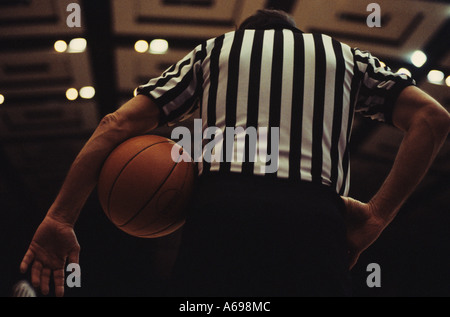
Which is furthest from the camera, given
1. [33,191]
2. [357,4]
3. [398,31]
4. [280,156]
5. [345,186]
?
[33,191]

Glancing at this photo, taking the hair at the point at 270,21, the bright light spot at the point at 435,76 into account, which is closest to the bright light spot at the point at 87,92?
the bright light spot at the point at 435,76

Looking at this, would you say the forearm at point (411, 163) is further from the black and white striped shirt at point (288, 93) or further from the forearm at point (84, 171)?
the forearm at point (84, 171)

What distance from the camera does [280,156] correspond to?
1219 mm

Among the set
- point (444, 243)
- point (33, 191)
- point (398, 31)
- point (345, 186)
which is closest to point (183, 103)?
point (345, 186)

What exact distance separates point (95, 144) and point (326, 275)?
2.62ft

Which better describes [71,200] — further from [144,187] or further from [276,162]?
[276,162]

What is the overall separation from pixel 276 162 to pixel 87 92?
5126 mm

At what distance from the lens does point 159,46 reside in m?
5.02

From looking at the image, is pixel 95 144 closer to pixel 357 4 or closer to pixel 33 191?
pixel 357 4

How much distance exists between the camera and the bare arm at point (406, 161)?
134cm

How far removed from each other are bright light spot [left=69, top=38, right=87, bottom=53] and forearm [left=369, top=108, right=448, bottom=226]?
13.9 feet

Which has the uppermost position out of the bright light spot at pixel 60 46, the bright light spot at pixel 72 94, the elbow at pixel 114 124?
the elbow at pixel 114 124
